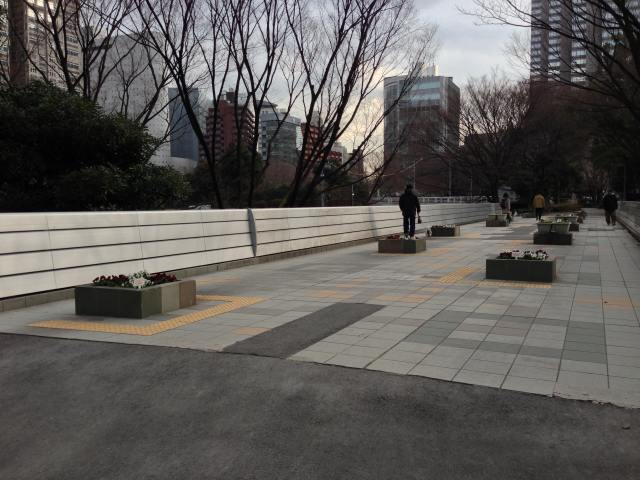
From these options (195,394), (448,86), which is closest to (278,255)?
(195,394)

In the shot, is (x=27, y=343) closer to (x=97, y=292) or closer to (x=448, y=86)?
(x=97, y=292)

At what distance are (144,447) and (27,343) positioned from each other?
8.89 feet

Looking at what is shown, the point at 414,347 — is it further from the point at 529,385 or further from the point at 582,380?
the point at 582,380

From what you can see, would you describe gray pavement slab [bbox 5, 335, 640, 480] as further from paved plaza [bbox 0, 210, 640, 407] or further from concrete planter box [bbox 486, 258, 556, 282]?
concrete planter box [bbox 486, 258, 556, 282]

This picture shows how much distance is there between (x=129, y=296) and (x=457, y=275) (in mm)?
5694

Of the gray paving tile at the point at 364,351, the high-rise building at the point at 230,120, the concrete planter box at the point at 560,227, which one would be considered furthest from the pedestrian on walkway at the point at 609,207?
the gray paving tile at the point at 364,351

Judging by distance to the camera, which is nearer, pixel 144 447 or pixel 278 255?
pixel 144 447

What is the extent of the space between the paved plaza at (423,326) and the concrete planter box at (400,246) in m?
3.75

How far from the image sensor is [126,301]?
19.9 feet

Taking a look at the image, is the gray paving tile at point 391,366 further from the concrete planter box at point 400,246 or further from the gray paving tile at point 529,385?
the concrete planter box at point 400,246

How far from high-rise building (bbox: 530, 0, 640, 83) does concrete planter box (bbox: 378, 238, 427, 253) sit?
578 centimetres

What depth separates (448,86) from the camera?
3978 cm

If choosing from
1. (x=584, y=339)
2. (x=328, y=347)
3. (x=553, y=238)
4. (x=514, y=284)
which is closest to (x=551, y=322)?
(x=584, y=339)

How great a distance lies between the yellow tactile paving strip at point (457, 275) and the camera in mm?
8883
